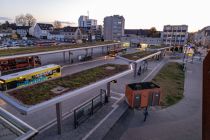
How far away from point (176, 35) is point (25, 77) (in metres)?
66.1

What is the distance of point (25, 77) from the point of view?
17.1 meters

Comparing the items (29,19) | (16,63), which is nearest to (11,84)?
(16,63)

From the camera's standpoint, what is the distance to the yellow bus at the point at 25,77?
51.9 ft

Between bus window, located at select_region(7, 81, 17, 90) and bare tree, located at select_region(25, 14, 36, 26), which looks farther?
bare tree, located at select_region(25, 14, 36, 26)

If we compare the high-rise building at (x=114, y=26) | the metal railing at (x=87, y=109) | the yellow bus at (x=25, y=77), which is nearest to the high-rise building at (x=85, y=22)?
the high-rise building at (x=114, y=26)

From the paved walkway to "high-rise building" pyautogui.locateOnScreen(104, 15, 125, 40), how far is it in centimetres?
7240

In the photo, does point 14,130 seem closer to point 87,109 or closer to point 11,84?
point 87,109

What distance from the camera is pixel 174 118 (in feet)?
43.0

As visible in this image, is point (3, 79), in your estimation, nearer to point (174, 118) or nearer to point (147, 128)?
point (147, 128)

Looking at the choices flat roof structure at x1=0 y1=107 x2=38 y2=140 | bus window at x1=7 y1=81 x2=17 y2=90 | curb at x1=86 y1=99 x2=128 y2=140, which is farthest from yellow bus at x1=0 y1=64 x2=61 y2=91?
flat roof structure at x1=0 y1=107 x2=38 y2=140

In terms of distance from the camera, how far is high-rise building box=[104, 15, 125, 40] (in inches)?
3287

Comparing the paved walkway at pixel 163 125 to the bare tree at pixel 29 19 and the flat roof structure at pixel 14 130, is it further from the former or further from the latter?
the bare tree at pixel 29 19

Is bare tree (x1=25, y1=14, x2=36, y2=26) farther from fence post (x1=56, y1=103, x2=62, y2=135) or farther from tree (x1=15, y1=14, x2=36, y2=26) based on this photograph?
fence post (x1=56, y1=103, x2=62, y2=135)

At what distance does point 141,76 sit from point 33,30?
270ft
